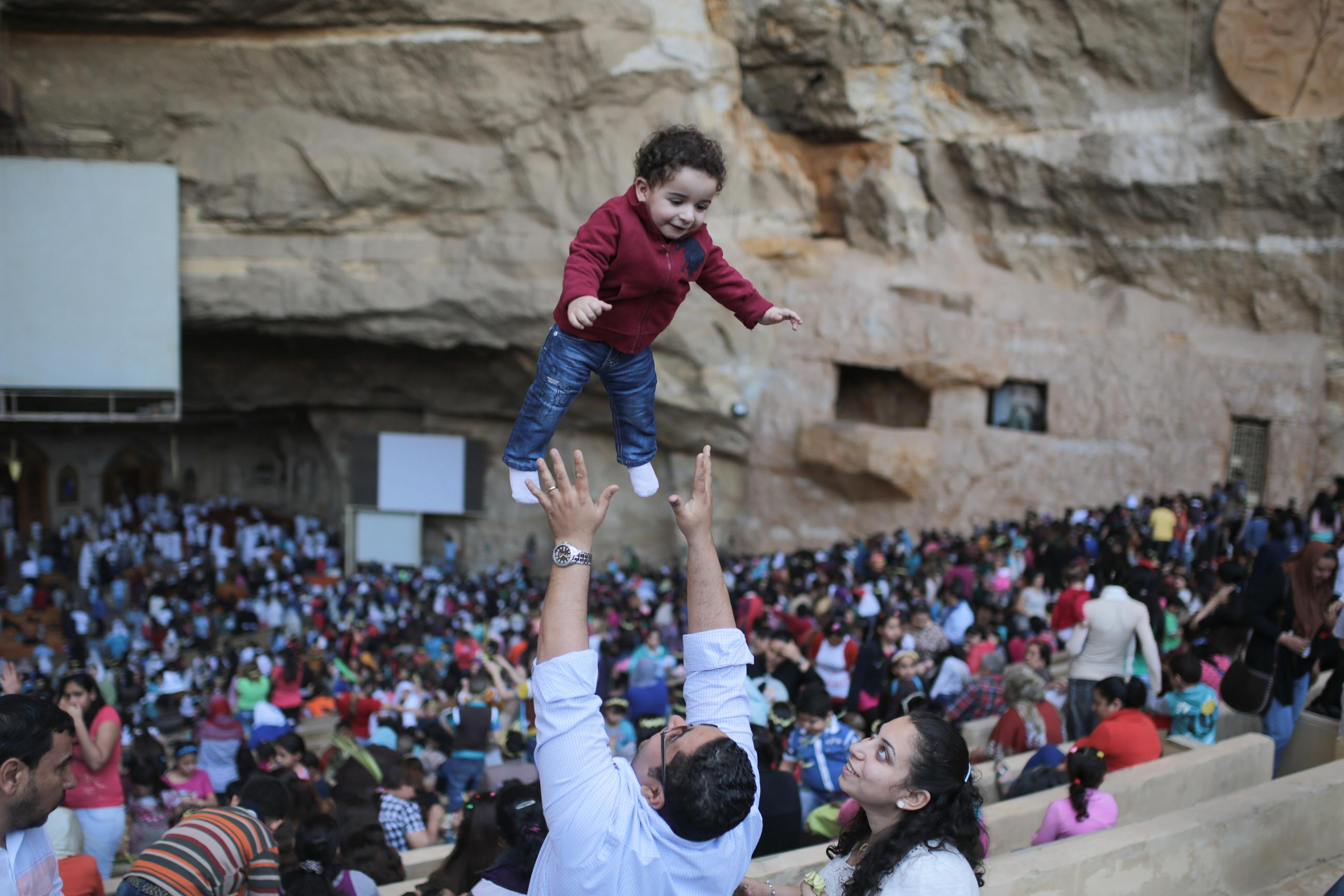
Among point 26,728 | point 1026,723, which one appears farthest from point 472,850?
point 1026,723

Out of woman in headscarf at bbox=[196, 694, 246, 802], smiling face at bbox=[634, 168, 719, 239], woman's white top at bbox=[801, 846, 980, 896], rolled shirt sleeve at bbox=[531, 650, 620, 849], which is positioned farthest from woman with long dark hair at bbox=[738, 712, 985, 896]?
woman in headscarf at bbox=[196, 694, 246, 802]

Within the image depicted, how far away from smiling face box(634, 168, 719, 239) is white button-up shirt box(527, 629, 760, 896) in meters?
1.49

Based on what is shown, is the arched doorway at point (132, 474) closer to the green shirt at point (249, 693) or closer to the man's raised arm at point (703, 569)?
the green shirt at point (249, 693)

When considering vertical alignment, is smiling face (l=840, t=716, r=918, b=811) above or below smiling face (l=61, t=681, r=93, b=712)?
above

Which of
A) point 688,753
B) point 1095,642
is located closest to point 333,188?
point 1095,642

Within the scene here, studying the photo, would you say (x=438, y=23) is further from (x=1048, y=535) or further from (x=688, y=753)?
(x=688, y=753)

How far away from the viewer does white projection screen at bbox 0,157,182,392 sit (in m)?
15.2

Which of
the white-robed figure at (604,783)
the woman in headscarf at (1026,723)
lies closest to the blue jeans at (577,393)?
the white-robed figure at (604,783)

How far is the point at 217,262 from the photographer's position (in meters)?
16.9

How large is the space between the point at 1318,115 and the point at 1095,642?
1271cm

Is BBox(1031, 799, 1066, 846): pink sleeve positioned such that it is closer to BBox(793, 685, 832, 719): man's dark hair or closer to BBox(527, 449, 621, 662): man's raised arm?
BBox(793, 685, 832, 719): man's dark hair

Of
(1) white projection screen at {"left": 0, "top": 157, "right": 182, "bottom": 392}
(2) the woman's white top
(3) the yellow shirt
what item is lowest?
(2) the woman's white top

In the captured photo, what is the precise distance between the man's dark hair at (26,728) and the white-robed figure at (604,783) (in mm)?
1542

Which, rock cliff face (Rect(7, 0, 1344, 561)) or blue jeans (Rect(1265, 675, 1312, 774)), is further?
rock cliff face (Rect(7, 0, 1344, 561))
